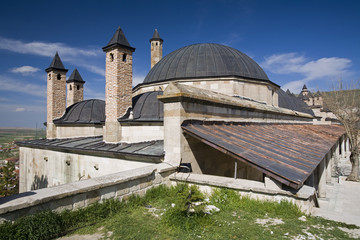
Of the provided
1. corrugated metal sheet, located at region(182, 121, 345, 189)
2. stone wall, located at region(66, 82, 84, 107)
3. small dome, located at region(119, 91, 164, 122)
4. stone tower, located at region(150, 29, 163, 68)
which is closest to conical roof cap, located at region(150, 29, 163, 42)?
stone tower, located at region(150, 29, 163, 68)

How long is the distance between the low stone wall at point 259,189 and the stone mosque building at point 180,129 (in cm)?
22

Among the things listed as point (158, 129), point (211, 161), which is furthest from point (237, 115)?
point (158, 129)

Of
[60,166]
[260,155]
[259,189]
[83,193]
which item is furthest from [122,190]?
[60,166]

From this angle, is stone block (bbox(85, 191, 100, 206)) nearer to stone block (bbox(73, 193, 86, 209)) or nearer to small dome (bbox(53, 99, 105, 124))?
stone block (bbox(73, 193, 86, 209))

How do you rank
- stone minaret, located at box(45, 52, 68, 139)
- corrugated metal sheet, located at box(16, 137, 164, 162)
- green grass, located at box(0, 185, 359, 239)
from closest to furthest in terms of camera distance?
green grass, located at box(0, 185, 359, 239) → corrugated metal sheet, located at box(16, 137, 164, 162) → stone minaret, located at box(45, 52, 68, 139)

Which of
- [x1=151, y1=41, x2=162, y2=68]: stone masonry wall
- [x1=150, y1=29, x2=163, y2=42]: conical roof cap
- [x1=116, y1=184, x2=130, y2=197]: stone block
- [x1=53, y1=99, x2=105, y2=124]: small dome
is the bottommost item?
[x1=116, y1=184, x2=130, y2=197]: stone block

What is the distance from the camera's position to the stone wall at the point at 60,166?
930 cm

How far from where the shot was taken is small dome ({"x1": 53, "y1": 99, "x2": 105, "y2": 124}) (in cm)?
1388

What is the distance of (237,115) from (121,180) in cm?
Answer: 568

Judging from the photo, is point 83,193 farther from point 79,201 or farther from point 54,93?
point 54,93

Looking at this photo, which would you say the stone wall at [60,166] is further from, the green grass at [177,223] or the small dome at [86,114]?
the green grass at [177,223]

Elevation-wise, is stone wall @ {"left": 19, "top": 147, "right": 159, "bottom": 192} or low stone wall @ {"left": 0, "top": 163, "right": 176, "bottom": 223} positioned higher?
low stone wall @ {"left": 0, "top": 163, "right": 176, "bottom": 223}

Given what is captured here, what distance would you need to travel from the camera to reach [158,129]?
10648 mm

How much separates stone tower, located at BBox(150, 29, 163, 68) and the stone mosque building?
218 inches
